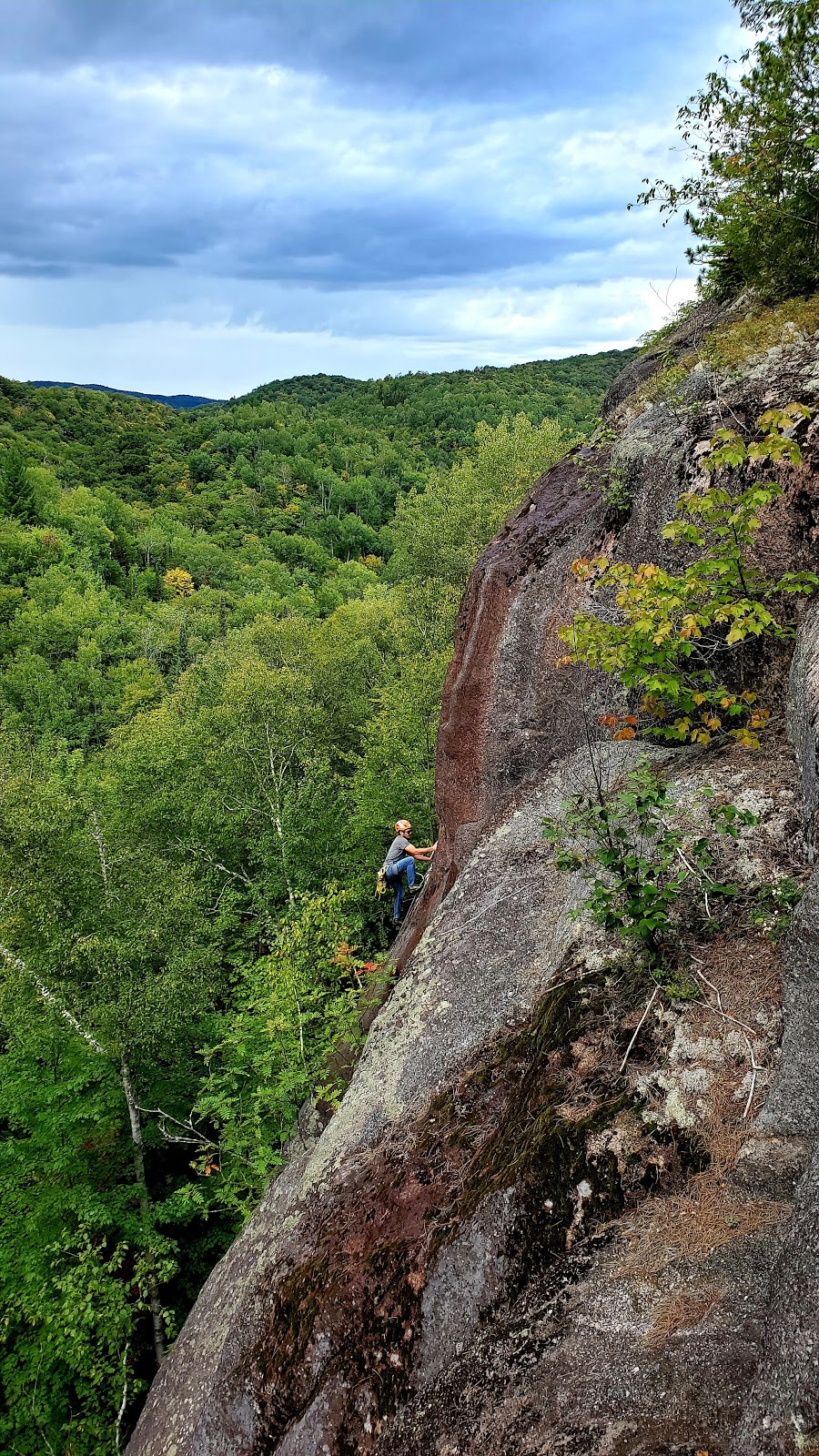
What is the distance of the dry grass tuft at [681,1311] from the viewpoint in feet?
11.9

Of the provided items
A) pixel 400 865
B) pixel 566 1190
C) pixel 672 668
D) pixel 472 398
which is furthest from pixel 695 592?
pixel 472 398

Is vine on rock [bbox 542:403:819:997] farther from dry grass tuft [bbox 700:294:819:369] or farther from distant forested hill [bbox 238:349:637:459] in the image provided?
distant forested hill [bbox 238:349:637:459]

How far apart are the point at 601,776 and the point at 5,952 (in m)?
12.9

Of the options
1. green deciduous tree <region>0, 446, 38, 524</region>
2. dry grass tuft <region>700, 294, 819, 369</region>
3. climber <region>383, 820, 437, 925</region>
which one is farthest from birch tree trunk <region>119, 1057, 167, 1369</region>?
green deciduous tree <region>0, 446, 38, 524</region>

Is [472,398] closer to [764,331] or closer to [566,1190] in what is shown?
[764,331]

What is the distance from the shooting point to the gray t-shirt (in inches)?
495

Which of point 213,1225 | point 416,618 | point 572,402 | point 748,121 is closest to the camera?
point 748,121

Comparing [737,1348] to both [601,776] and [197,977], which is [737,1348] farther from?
[197,977]

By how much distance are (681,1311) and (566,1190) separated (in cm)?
94

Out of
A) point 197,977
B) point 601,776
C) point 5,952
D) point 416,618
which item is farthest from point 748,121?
point 416,618

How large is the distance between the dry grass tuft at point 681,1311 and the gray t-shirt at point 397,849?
352 inches

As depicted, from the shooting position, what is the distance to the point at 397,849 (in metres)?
12.8

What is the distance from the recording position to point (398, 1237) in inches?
215

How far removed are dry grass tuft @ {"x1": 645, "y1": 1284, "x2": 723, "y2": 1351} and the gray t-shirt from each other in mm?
8941
